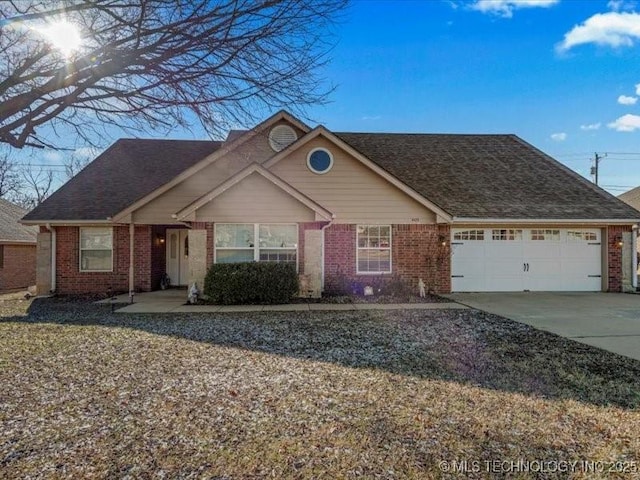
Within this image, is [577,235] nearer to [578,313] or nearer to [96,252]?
[578,313]

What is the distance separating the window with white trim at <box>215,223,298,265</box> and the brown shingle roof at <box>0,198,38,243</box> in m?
12.7

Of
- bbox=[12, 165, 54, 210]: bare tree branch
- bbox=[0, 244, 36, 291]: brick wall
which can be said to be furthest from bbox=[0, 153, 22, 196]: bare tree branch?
bbox=[0, 244, 36, 291]: brick wall

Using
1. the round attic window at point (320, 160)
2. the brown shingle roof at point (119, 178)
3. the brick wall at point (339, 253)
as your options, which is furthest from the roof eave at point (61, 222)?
the brick wall at point (339, 253)

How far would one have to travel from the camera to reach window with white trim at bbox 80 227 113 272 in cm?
1412

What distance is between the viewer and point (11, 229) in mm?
19672

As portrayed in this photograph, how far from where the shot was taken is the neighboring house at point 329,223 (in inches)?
476

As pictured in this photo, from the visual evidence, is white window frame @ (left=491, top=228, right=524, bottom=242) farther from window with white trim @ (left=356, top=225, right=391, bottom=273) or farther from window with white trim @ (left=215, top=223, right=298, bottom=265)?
window with white trim @ (left=215, top=223, right=298, bottom=265)

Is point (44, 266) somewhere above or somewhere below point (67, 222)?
below

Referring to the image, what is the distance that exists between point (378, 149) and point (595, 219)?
843 centimetres

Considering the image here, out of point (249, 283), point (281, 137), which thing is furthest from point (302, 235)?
point (281, 137)

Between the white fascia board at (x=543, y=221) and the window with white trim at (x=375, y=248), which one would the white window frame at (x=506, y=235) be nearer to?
the white fascia board at (x=543, y=221)

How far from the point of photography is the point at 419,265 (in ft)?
44.3

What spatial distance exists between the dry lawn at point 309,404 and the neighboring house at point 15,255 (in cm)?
1350

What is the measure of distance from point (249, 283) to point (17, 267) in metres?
14.9
